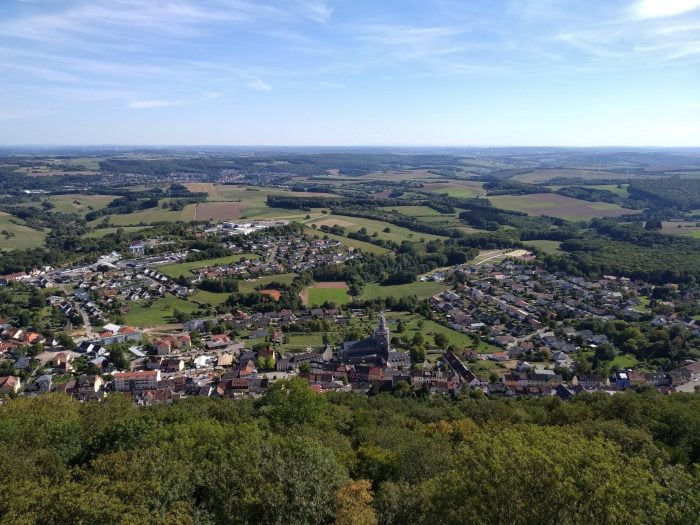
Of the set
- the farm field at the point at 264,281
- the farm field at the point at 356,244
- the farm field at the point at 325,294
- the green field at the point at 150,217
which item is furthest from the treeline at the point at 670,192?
the green field at the point at 150,217

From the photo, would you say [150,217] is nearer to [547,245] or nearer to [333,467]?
[547,245]

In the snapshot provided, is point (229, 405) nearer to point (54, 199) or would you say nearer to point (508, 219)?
point (508, 219)

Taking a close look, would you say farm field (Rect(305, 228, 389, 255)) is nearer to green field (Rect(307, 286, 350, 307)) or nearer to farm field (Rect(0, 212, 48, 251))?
green field (Rect(307, 286, 350, 307))

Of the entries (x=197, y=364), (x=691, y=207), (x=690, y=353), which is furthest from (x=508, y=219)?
(x=197, y=364)

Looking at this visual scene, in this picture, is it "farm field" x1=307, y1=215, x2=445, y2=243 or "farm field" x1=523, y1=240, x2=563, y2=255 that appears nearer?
"farm field" x1=523, y1=240, x2=563, y2=255

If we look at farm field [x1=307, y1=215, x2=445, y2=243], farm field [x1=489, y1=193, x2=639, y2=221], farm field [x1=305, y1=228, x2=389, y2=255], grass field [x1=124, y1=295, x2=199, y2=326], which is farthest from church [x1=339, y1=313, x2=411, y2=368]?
farm field [x1=489, y1=193, x2=639, y2=221]

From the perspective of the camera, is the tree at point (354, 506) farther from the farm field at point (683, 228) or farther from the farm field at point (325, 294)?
the farm field at point (683, 228)

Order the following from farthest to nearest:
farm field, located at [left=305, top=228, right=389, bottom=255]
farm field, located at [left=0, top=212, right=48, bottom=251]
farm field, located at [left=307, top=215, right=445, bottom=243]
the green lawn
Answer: farm field, located at [left=307, top=215, right=445, bottom=243] < farm field, located at [left=0, top=212, right=48, bottom=251] < farm field, located at [left=305, top=228, right=389, bottom=255] < the green lawn
